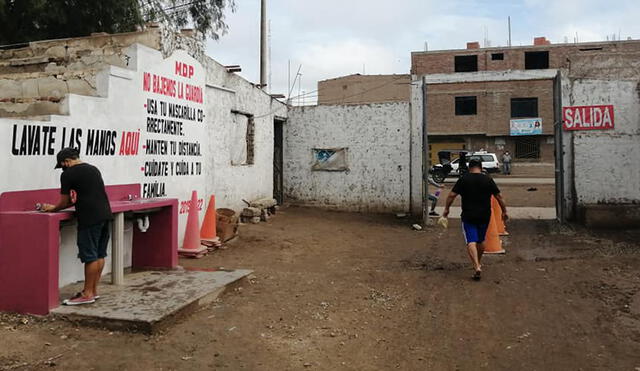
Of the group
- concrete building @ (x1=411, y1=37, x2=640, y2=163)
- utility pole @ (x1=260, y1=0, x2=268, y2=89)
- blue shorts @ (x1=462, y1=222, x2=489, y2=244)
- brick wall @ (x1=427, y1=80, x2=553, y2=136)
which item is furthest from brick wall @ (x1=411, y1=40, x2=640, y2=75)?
blue shorts @ (x1=462, y1=222, x2=489, y2=244)

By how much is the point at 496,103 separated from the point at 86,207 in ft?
119

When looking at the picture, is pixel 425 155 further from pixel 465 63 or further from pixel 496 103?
pixel 465 63

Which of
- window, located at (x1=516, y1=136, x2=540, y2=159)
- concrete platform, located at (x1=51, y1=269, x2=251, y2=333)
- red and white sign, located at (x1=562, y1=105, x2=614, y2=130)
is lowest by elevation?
concrete platform, located at (x1=51, y1=269, x2=251, y2=333)

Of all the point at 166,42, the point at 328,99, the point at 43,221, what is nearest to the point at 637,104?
the point at 166,42

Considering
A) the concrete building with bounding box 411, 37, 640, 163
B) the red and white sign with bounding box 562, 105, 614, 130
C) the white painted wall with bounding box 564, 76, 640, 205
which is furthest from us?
the concrete building with bounding box 411, 37, 640, 163

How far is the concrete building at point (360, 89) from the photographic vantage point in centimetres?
4100

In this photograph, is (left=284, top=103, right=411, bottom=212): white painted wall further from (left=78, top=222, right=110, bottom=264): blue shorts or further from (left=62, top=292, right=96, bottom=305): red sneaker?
(left=62, top=292, right=96, bottom=305): red sneaker

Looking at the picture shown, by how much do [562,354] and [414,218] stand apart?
9.96 m

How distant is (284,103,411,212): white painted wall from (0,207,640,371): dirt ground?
563 cm

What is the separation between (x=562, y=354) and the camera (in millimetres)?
4539

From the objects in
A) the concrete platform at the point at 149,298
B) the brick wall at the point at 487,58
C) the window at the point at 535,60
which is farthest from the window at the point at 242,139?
the window at the point at 535,60

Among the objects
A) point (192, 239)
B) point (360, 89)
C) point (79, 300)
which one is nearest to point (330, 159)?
point (192, 239)

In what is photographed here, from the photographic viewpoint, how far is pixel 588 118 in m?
11.9

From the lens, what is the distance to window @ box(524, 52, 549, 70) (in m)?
38.1
